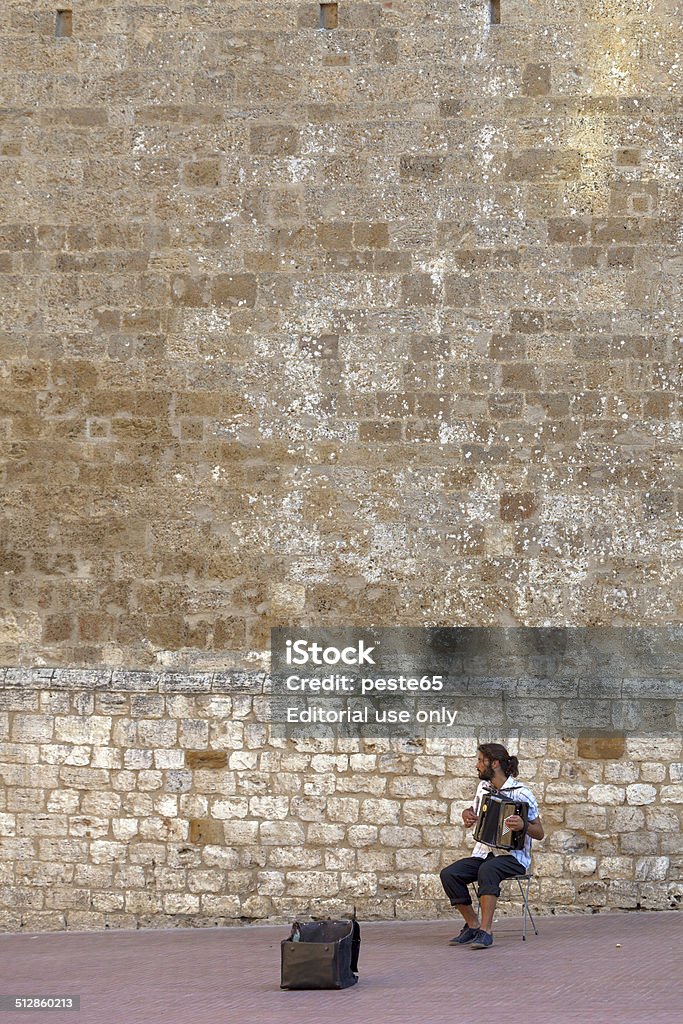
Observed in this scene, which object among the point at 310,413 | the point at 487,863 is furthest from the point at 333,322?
the point at 487,863

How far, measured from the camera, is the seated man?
7.64 meters

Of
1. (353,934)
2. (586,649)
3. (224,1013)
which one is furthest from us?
(586,649)

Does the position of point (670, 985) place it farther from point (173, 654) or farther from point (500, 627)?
point (173, 654)

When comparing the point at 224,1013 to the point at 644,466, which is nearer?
the point at 224,1013

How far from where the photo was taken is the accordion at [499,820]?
309 inches

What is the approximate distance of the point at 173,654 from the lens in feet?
29.7

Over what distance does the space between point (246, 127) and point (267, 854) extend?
4491mm

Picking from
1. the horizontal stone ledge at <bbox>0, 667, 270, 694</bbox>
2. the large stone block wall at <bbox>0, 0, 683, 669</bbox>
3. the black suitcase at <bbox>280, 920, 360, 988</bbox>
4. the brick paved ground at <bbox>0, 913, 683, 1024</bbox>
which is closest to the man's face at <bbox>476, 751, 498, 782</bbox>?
the brick paved ground at <bbox>0, 913, 683, 1024</bbox>

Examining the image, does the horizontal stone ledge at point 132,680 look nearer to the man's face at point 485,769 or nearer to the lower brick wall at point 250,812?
the lower brick wall at point 250,812

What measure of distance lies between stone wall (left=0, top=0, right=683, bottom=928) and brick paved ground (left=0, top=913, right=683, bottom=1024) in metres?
0.43

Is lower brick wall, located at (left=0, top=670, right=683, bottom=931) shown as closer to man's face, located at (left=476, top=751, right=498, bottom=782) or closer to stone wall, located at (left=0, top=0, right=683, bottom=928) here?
stone wall, located at (left=0, top=0, right=683, bottom=928)

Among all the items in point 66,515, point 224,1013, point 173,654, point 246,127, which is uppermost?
point 246,127

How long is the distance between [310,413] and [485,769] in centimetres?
247

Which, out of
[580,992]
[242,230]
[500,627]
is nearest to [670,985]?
[580,992]
